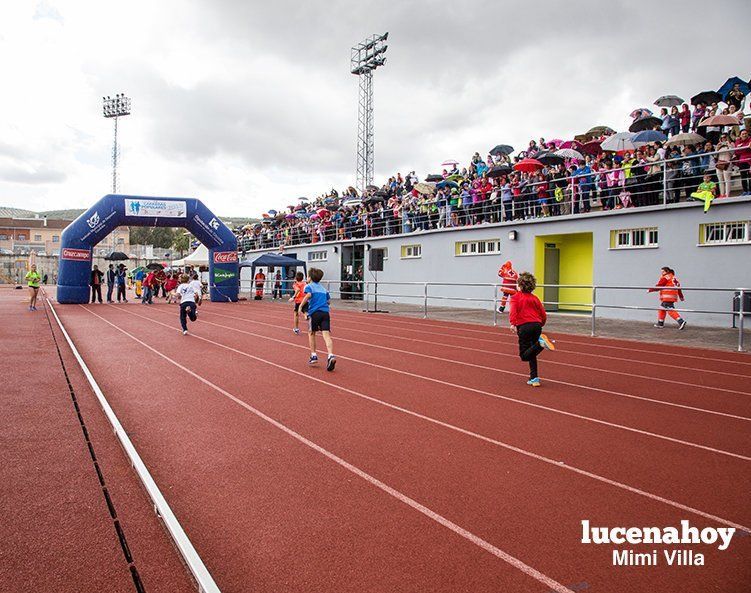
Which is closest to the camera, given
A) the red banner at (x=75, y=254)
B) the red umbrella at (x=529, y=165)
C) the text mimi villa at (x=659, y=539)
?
the text mimi villa at (x=659, y=539)

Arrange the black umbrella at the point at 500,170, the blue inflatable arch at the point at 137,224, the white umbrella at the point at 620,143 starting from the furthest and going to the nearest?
1. the blue inflatable arch at the point at 137,224
2. the black umbrella at the point at 500,170
3. the white umbrella at the point at 620,143

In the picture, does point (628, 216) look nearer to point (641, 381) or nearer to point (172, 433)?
point (641, 381)

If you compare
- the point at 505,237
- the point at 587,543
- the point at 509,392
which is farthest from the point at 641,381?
the point at 505,237

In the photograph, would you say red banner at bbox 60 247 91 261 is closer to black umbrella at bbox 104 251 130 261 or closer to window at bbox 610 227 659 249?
black umbrella at bbox 104 251 130 261

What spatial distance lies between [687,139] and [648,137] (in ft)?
3.39

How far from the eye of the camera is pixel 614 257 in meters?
18.1

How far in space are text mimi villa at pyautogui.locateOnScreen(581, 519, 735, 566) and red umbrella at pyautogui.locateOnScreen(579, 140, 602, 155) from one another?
58.6ft

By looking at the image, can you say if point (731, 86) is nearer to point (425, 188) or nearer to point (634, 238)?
point (634, 238)

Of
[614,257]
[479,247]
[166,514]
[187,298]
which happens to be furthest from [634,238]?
[166,514]

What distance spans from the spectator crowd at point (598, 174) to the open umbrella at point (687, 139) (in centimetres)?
2

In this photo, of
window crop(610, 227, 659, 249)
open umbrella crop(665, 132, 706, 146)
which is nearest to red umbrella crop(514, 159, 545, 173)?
window crop(610, 227, 659, 249)

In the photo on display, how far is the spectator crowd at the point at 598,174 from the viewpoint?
15.2 meters

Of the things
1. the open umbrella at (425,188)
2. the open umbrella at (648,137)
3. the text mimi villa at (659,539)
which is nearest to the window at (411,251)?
the open umbrella at (425,188)

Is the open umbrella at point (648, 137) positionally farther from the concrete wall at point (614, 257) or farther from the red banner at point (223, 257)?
the red banner at point (223, 257)
